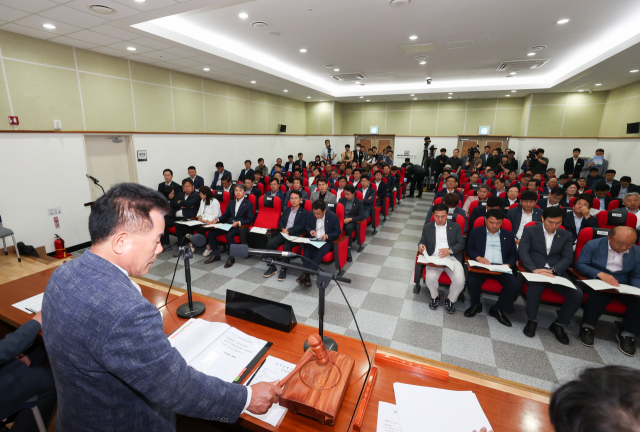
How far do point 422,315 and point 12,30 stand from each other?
7.41m

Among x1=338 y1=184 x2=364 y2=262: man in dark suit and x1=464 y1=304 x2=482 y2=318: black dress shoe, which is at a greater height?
x1=338 y1=184 x2=364 y2=262: man in dark suit

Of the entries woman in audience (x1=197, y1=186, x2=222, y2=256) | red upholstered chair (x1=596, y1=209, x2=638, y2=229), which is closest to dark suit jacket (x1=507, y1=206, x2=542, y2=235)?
red upholstered chair (x1=596, y1=209, x2=638, y2=229)

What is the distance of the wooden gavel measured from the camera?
1139mm

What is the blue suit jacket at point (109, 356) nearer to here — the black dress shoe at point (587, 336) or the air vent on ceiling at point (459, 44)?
the black dress shoe at point (587, 336)

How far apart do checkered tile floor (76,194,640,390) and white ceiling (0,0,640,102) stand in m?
3.73

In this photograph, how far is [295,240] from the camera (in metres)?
4.08

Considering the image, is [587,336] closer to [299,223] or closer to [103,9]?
[299,223]

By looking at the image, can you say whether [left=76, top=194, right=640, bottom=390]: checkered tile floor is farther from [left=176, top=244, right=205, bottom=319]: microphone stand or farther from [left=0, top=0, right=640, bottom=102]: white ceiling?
[left=0, top=0, right=640, bottom=102]: white ceiling

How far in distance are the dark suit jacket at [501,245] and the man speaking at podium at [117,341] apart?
3521 millimetres

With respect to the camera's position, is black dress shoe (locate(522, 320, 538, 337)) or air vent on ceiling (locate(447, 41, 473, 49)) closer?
black dress shoe (locate(522, 320, 538, 337))

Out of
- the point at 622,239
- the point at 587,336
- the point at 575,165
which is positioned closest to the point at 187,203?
the point at 587,336

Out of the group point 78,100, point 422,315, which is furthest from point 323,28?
point 422,315

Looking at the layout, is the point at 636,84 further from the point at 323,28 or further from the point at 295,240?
the point at 295,240

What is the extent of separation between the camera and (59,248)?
541 centimetres
